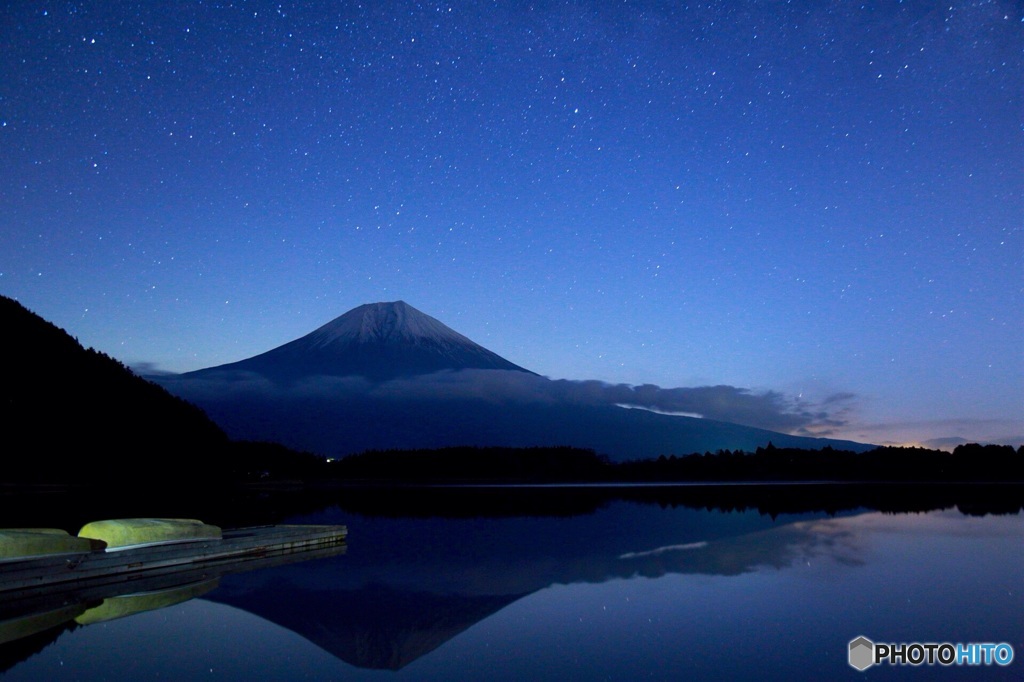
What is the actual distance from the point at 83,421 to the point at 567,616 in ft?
196

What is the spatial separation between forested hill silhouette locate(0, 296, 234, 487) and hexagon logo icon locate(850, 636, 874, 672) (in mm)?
56187

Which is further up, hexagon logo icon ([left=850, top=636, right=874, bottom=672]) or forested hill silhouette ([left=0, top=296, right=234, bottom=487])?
forested hill silhouette ([left=0, top=296, right=234, bottom=487])

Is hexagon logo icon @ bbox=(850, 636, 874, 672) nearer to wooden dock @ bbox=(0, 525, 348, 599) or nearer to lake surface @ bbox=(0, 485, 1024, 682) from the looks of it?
lake surface @ bbox=(0, 485, 1024, 682)

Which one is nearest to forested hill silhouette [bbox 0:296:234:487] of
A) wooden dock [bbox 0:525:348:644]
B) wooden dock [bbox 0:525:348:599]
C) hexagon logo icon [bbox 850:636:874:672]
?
wooden dock [bbox 0:525:348:599]

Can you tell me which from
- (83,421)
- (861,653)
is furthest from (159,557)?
(83,421)

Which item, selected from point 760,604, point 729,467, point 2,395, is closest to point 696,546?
point 760,604

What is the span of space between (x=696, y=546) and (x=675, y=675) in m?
12.2

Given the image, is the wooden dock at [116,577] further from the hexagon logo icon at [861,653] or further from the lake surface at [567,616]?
the hexagon logo icon at [861,653]

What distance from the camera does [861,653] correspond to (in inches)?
348

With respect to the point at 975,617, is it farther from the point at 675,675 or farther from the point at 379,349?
the point at 379,349

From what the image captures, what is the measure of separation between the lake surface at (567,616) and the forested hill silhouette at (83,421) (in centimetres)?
4642

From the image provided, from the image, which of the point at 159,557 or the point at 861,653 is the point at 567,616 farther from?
the point at 159,557

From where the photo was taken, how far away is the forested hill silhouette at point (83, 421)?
5725 centimetres

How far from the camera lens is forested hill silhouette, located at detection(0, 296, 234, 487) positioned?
57.2 metres
